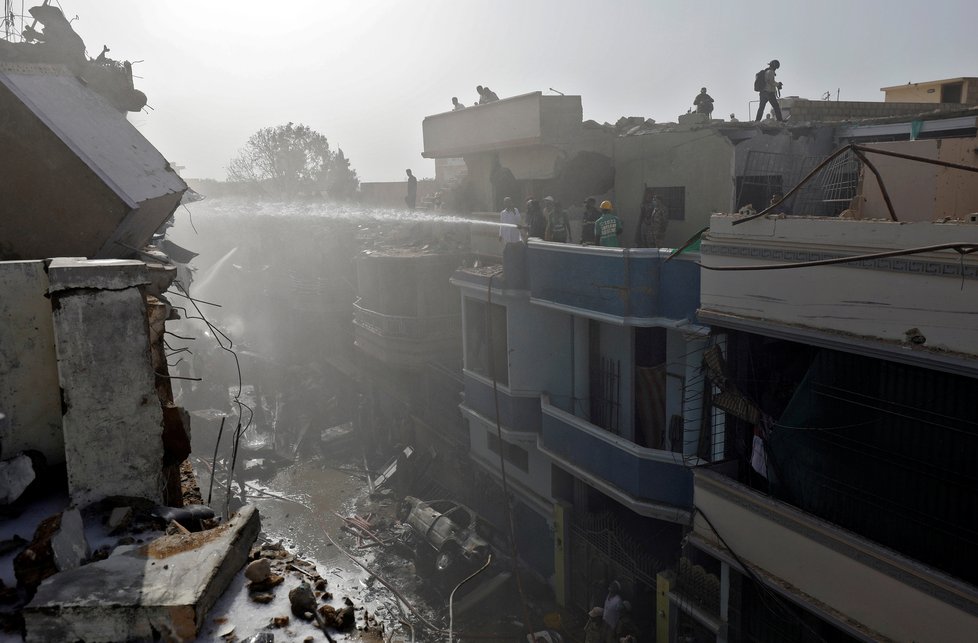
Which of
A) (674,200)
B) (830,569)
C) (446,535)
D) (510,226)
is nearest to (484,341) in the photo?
(510,226)

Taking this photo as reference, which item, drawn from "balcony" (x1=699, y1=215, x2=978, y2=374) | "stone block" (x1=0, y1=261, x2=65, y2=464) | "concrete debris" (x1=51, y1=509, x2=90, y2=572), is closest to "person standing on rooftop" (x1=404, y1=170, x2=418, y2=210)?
"balcony" (x1=699, y1=215, x2=978, y2=374)

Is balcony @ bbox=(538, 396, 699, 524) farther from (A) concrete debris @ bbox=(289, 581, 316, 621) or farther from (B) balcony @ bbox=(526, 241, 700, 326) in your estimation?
(A) concrete debris @ bbox=(289, 581, 316, 621)

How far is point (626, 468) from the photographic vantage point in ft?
40.0

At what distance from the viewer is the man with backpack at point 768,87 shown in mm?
16828

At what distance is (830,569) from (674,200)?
9246 millimetres

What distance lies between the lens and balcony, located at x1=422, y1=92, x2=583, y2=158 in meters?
18.5

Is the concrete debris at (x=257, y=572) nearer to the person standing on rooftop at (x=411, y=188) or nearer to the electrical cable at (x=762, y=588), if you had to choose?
the electrical cable at (x=762, y=588)

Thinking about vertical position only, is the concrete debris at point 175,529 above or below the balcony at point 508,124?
below

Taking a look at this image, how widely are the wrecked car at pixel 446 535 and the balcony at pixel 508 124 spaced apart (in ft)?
31.8

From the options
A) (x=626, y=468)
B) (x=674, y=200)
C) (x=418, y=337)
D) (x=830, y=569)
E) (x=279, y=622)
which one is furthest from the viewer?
(x=418, y=337)

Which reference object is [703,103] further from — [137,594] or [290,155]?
[290,155]

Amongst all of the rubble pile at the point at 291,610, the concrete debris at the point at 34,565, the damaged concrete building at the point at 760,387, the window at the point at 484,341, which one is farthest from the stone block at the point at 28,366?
the window at the point at 484,341

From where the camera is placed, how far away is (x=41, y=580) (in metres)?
3.91

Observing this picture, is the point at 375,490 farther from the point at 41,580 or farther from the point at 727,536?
the point at 41,580
